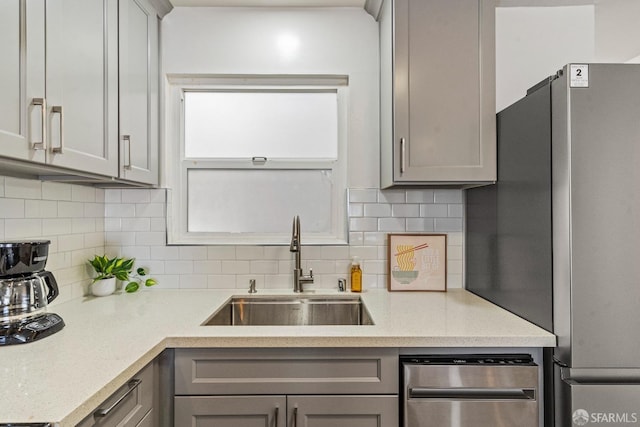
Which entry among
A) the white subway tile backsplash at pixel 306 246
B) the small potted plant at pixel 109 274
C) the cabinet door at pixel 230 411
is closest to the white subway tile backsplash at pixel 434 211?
the white subway tile backsplash at pixel 306 246

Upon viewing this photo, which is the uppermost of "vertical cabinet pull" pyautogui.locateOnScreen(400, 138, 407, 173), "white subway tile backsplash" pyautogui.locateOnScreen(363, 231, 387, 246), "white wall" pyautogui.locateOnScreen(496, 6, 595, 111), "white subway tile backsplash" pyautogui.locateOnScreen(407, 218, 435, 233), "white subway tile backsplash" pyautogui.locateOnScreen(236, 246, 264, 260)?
"white wall" pyautogui.locateOnScreen(496, 6, 595, 111)

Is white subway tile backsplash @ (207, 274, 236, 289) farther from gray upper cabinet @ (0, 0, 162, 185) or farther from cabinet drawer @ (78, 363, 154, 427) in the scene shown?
cabinet drawer @ (78, 363, 154, 427)

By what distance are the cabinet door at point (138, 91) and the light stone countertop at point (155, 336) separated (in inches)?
23.9

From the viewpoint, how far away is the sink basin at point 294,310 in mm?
2014

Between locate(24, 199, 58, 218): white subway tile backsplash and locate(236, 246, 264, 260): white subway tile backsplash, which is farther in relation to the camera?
locate(236, 246, 264, 260): white subway tile backsplash

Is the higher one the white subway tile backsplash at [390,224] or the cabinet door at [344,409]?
the white subway tile backsplash at [390,224]

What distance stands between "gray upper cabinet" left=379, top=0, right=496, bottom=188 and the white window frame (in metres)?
0.49

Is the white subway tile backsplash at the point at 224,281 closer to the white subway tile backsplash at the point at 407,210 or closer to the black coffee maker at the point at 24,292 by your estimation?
the black coffee maker at the point at 24,292

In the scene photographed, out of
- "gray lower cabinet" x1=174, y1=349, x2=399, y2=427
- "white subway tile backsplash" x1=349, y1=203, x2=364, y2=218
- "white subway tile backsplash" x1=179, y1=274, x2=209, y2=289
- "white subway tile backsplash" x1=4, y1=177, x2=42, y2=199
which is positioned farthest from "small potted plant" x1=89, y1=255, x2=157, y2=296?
"white subway tile backsplash" x1=349, y1=203, x2=364, y2=218

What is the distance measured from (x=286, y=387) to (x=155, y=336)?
48cm

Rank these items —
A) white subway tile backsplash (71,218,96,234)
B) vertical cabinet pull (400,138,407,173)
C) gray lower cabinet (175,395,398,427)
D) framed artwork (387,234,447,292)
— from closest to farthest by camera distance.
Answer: gray lower cabinet (175,395,398,427) < vertical cabinet pull (400,138,407,173) < white subway tile backsplash (71,218,96,234) < framed artwork (387,234,447,292)

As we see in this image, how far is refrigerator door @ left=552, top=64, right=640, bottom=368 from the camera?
1256mm

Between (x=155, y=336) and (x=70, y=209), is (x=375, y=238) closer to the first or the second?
(x=155, y=336)

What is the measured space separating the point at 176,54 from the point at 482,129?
5.24 ft
